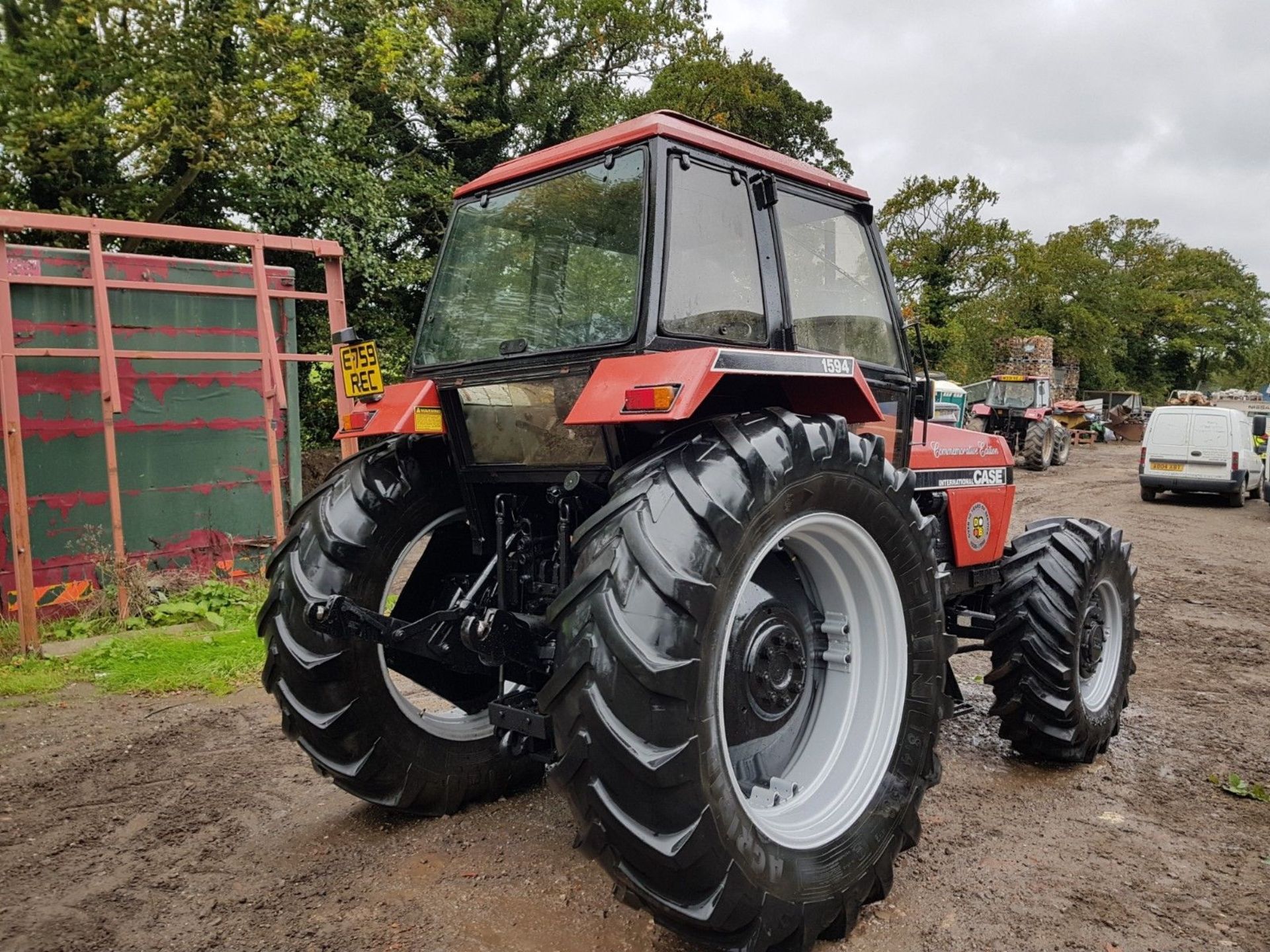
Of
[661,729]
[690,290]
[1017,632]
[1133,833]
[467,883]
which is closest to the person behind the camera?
[661,729]

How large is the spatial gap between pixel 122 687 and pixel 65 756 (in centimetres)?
96

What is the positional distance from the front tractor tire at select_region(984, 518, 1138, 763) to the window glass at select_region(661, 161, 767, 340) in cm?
186

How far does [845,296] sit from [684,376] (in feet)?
4.19

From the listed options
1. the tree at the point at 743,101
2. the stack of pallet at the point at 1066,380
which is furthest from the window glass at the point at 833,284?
the stack of pallet at the point at 1066,380

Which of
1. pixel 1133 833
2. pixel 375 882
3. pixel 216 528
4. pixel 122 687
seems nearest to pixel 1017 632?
pixel 1133 833

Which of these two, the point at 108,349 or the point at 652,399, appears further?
the point at 108,349

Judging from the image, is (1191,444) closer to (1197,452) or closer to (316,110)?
(1197,452)

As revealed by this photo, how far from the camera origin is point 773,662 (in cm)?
258

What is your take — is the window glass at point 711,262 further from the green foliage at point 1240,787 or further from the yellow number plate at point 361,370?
the green foliage at point 1240,787

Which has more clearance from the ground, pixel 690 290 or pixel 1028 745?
pixel 690 290

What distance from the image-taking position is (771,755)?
273 centimetres

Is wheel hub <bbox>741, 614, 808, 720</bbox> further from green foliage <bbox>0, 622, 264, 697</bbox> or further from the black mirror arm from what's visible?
green foliage <bbox>0, 622, 264, 697</bbox>

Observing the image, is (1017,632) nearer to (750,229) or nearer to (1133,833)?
(1133,833)

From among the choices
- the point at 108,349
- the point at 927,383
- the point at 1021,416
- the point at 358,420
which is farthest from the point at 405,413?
the point at 1021,416
